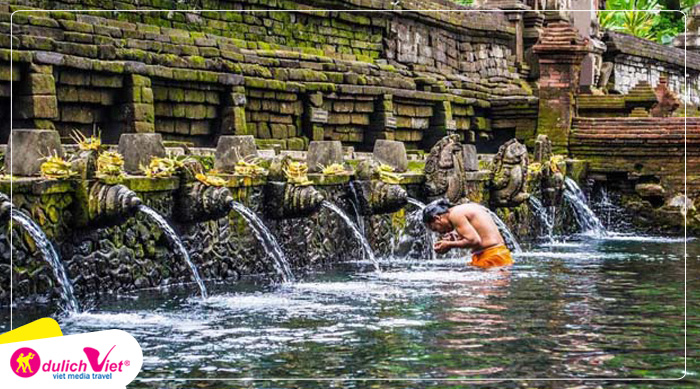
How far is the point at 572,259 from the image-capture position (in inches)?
640

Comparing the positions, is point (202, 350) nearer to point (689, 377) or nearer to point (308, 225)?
point (689, 377)

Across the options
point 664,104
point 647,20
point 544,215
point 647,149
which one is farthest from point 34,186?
point 647,20

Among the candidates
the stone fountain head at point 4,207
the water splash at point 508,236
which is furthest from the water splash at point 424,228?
the stone fountain head at point 4,207

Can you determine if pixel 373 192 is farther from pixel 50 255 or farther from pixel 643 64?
pixel 643 64

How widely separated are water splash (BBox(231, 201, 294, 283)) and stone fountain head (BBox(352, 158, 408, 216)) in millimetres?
1918

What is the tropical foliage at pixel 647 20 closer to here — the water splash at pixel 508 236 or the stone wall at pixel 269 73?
the stone wall at pixel 269 73

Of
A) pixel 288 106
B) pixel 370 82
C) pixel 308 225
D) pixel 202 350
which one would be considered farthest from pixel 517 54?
pixel 202 350

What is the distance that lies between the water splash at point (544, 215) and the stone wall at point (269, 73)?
106 inches

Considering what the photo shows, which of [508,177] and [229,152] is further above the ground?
[229,152]

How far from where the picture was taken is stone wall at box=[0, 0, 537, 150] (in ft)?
49.3

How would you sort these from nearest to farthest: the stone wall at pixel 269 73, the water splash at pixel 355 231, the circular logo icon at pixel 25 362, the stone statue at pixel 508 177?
the circular logo icon at pixel 25 362, the water splash at pixel 355 231, the stone wall at pixel 269 73, the stone statue at pixel 508 177

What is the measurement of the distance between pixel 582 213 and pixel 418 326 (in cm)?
1197

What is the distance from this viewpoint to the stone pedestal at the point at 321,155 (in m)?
15.1

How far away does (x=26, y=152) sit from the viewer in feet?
35.5
